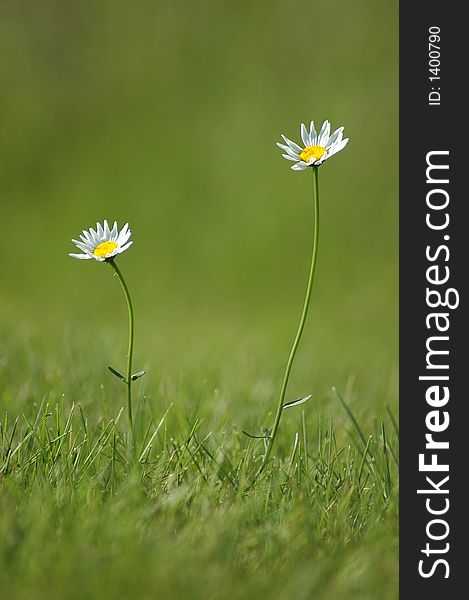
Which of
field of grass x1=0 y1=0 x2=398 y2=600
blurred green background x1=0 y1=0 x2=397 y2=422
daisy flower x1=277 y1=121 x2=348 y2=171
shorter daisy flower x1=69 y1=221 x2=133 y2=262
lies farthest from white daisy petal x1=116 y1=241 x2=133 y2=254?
blurred green background x1=0 y1=0 x2=397 y2=422

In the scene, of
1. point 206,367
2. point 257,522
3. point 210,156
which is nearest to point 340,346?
point 206,367

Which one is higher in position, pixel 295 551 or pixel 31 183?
pixel 31 183

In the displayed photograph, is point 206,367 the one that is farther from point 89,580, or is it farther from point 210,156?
point 210,156

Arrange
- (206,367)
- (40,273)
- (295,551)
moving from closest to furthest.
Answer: (295,551)
(206,367)
(40,273)

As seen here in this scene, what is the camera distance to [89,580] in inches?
55.1

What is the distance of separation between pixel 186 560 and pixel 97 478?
35 cm

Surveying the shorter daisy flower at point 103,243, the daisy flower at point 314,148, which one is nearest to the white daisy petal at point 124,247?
the shorter daisy flower at point 103,243

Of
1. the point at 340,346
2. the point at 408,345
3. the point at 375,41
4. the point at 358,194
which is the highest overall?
the point at 375,41

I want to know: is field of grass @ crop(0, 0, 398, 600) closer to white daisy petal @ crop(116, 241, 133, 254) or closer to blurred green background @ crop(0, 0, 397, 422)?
blurred green background @ crop(0, 0, 397, 422)

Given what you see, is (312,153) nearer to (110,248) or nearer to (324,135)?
(324,135)

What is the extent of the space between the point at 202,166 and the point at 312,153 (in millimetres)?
5067

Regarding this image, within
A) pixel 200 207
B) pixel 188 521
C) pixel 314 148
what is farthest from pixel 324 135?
pixel 200 207

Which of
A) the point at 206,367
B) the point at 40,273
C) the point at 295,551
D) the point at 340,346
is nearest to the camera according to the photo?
the point at 295,551

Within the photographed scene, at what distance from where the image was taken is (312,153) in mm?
1726
